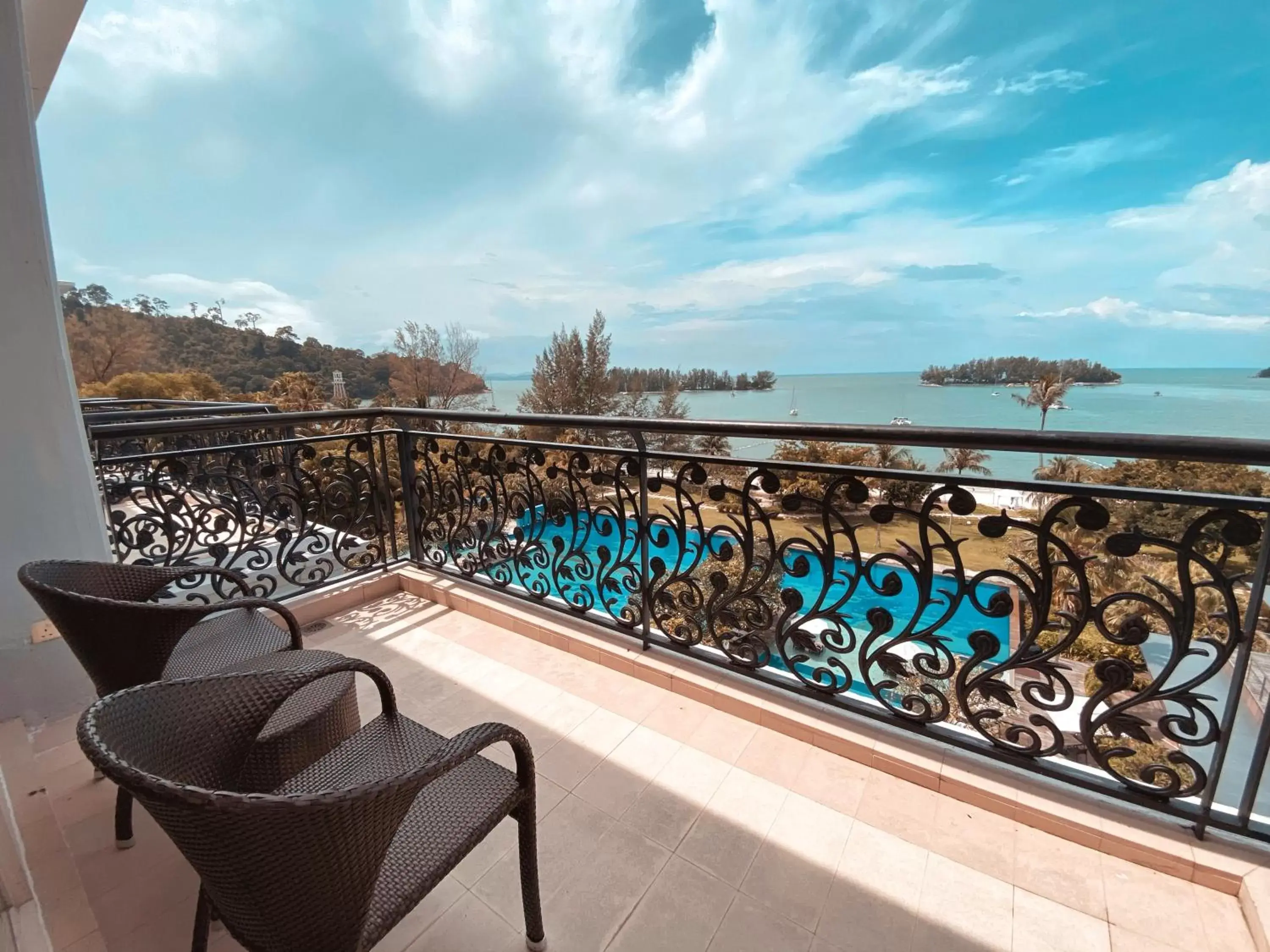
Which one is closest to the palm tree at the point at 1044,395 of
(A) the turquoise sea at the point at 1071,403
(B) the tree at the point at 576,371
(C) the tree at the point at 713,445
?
(A) the turquoise sea at the point at 1071,403

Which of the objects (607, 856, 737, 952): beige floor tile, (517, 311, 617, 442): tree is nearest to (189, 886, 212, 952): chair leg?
(607, 856, 737, 952): beige floor tile

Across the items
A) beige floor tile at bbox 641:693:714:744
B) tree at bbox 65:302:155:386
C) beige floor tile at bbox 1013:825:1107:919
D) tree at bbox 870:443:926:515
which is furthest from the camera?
tree at bbox 65:302:155:386

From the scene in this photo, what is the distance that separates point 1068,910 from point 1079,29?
26556 mm

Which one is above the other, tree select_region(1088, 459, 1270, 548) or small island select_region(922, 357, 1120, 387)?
small island select_region(922, 357, 1120, 387)

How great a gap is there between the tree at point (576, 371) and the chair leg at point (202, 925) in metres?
19.3

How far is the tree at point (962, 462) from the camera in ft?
4.62

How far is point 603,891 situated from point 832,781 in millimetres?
741

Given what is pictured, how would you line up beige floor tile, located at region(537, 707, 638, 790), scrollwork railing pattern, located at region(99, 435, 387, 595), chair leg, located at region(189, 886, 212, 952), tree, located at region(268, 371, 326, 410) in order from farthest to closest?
tree, located at region(268, 371, 326, 410), scrollwork railing pattern, located at region(99, 435, 387, 595), beige floor tile, located at region(537, 707, 638, 790), chair leg, located at region(189, 886, 212, 952)

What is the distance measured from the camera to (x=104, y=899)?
117cm

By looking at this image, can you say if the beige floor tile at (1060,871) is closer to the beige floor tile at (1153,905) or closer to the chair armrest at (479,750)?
the beige floor tile at (1153,905)

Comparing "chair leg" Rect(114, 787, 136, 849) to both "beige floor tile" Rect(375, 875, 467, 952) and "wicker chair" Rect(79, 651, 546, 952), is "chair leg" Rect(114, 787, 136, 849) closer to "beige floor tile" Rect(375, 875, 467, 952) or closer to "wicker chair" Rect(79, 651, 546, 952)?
"wicker chair" Rect(79, 651, 546, 952)

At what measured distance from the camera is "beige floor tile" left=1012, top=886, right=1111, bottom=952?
1080 mm

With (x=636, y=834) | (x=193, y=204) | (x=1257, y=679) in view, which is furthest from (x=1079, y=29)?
(x=193, y=204)

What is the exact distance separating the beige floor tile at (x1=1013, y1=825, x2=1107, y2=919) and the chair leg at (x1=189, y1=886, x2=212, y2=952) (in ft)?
5.71
